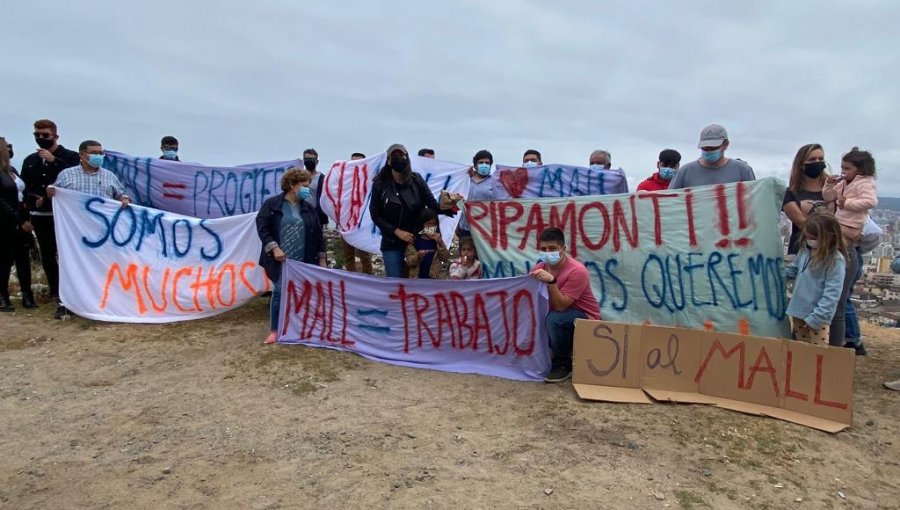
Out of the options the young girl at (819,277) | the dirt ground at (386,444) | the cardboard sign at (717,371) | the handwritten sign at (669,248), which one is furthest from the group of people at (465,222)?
the dirt ground at (386,444)

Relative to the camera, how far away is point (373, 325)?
564 centimetres

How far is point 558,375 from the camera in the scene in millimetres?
4926

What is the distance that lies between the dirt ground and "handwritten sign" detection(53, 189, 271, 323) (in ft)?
4.44

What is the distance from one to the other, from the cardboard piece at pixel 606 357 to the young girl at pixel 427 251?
1.93 meters

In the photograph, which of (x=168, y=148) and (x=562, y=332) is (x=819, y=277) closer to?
(x=562, y=332)

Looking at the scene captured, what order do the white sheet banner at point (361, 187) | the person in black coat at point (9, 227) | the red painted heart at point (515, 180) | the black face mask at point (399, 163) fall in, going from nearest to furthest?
the black face mask at point (399, 163) → the person in black coat at point (9, 227) → the red painted heart at point (515, 180) → the white sheet banner at point (361, 187)

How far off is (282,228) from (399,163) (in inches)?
54.8

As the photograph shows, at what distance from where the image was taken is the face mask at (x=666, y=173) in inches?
245

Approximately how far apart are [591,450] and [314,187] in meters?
5.47

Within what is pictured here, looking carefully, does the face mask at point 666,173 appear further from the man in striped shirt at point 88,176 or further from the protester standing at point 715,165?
the man in striped shirt at point 88,176

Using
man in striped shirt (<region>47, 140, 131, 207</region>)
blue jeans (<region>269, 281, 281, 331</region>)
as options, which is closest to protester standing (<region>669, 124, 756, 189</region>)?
blue jeans (<region>269, 281, 281, 331</region>)

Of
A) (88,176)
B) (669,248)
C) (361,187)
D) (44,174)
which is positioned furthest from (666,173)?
(44,174)

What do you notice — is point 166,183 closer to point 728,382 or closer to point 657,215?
point 657,215

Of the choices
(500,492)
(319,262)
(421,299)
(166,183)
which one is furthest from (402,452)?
(166,183)
